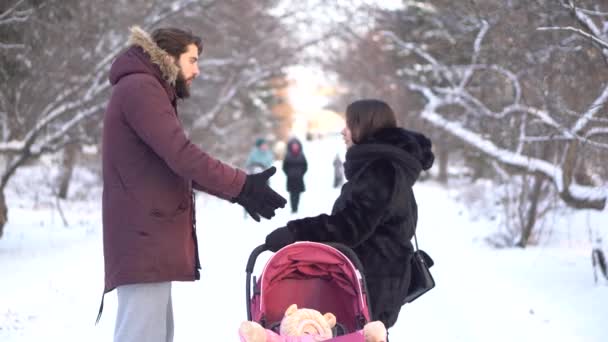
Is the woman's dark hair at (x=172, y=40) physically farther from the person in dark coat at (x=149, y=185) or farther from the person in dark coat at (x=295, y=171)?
the person in dark coat at (x=295, y=171)

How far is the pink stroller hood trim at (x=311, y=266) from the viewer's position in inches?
159

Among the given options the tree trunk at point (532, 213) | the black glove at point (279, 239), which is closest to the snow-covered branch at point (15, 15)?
the black glove at point (279, 239)

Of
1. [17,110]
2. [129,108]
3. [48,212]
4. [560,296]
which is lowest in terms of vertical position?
[48,212]

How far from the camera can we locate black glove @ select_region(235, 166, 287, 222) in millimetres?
3840

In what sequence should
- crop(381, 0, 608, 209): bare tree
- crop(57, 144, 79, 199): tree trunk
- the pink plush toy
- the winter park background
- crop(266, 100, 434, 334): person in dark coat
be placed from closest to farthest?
1. the pink plush toy
2. crop(266, 100, 434, 334): person in dark coat
3. the winter park background
4. crop(381, 0, 608, 209): bare tree
5. crop(57, 144, 79, 199): tree trunk

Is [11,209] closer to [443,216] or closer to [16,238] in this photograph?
[16,238]

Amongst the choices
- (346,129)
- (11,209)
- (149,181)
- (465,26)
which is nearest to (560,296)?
(346,129)

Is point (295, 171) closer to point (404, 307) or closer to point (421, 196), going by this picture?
point (404, 307)

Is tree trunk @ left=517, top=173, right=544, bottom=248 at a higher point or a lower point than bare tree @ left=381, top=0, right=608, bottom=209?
lower

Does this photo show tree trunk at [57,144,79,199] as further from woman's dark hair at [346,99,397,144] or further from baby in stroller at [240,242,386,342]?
baby in stroller at [240,242,386,342]

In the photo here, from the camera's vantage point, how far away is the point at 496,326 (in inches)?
283

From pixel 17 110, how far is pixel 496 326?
8610 millimetres

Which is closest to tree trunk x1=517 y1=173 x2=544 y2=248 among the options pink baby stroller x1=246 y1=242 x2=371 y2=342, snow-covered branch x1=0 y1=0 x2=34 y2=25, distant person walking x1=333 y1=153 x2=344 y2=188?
distant person walking x1=333 y1=153 x2=344 y2=188

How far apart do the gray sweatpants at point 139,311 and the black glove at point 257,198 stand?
1.83ft
